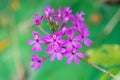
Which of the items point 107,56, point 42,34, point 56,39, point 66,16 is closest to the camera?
point 56,39

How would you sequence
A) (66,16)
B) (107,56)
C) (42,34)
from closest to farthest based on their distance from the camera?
(66,16) → (107,56) → (42,34)

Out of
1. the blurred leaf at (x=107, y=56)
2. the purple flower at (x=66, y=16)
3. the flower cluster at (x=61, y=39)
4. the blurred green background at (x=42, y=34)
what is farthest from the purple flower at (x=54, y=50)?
the blurred green background at (x=42, y=34)

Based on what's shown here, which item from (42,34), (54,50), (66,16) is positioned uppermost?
(42,34)

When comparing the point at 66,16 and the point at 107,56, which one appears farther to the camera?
the point at 107,56

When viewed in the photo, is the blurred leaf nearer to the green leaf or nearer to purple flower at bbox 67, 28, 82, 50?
the green leaf

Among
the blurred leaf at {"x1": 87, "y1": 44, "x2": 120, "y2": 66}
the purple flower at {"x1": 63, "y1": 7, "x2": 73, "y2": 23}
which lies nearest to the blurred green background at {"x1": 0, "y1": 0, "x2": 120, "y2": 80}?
the blurred leaf at {"x1": 87, "y1": 44, "x2": 120, "y2": 66}

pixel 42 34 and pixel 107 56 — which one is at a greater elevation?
pixel 42 34

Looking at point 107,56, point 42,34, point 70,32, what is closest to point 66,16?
point 70,32

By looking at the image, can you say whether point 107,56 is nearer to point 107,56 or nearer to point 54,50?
point 107,56

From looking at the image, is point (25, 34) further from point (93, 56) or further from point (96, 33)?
point (93, 56)
